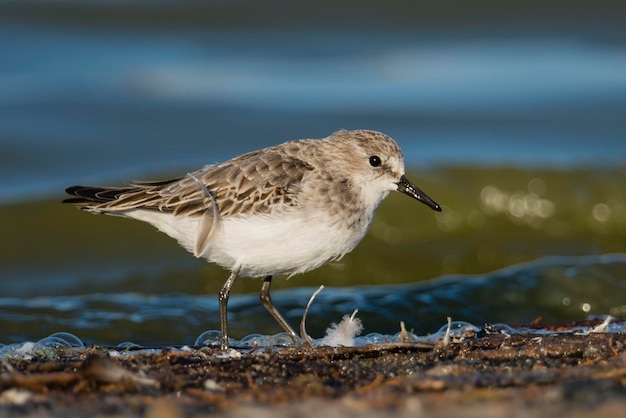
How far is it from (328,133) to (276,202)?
759cm

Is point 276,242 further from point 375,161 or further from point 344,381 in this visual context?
point 344,381

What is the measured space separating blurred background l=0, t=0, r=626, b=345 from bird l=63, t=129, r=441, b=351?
1873 millimetres

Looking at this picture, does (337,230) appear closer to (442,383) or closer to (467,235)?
(442,383)

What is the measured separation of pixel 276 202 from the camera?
20.5 feet

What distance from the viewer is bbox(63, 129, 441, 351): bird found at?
6172mm

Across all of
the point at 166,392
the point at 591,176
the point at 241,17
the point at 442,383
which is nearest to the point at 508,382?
the point at 442,383

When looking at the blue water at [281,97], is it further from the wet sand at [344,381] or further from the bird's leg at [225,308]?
the wet sand at [344,381]

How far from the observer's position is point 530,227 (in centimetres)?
1220

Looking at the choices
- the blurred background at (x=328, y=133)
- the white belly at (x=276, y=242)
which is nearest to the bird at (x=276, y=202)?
the white belly at (x=276, y=242)

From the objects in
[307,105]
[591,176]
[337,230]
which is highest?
[307,105]

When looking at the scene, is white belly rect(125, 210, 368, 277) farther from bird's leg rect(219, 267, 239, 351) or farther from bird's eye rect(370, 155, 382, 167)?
bird's eye rect(370, 155, 382, 167)

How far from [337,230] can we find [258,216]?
53 centimetres

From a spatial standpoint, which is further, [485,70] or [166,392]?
[485,70]

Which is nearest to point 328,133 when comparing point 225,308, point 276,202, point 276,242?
point 225,308
